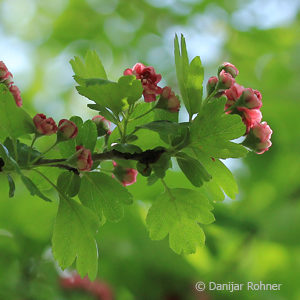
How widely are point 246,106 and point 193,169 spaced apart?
4.6 inches

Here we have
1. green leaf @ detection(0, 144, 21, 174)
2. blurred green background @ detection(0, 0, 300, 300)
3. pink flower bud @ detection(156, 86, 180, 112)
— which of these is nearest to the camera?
green leaf @ detection(0, 144, 21, 174)

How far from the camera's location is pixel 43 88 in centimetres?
355

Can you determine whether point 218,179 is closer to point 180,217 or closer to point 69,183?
point 180,217

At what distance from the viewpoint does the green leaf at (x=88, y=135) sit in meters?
0.70

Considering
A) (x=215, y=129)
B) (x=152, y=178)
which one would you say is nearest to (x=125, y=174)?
(x=152, y=178)

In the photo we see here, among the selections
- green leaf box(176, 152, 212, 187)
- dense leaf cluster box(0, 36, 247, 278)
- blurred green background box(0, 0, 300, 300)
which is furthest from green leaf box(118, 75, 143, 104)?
blurred green background box(0, 0, 300, 300)

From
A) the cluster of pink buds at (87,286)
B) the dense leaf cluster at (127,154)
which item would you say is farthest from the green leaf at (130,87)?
the cluster of pink buds at (87,286)

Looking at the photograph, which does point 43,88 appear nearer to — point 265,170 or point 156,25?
point 156,25

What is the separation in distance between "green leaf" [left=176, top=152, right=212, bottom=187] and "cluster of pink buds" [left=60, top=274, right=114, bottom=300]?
135 cm

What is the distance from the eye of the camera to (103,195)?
27.6 inches

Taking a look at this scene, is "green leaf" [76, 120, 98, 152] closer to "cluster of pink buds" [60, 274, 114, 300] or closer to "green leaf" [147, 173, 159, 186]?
"green leaf" [147, 173, 159, 186]

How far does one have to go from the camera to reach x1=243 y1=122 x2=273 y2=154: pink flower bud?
729mm

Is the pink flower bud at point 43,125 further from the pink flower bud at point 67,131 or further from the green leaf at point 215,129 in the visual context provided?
the green leaf at point 215,129

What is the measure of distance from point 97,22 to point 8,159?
2.93m
